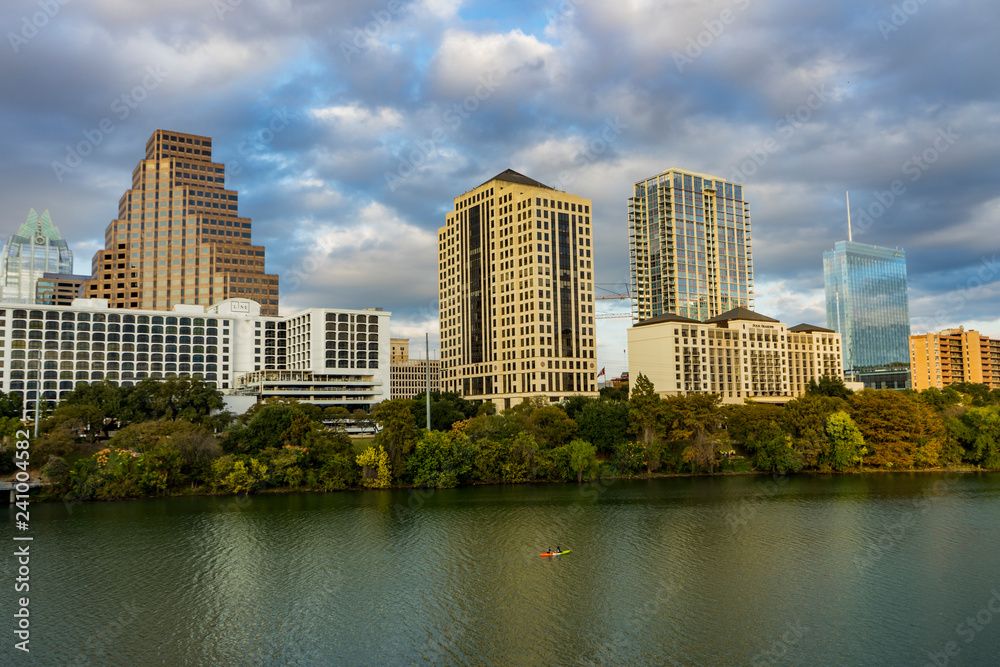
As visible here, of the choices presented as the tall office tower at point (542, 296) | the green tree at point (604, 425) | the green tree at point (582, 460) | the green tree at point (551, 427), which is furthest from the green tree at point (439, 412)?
the tall office tower at point (542, 296)

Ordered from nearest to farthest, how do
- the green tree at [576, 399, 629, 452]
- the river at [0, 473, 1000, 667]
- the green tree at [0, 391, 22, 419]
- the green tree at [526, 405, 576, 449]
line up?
the river at [0, 473, 1000, 667] → the green tree at [526, 405, 576, 449] → the green tree at [576, 399, 629, 452] → the green tree at [0, 391, 22, 419]

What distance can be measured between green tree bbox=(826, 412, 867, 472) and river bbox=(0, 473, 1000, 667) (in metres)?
26.6

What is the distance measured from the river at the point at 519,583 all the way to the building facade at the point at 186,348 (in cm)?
10115

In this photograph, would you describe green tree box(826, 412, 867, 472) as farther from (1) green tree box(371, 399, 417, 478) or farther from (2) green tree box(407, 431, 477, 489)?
(1) green tree box(371, 399, 417, 478)

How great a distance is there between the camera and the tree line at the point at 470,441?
9431cm

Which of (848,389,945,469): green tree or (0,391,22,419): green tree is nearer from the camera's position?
(848,389,945,469): green tree

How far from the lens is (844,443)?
111562 mm

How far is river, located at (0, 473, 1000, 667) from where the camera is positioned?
38875 mm

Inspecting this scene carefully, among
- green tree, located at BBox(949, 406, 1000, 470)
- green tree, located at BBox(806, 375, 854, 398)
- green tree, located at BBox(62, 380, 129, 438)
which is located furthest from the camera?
green tree, located at BBox(806, 375, 854, 398)

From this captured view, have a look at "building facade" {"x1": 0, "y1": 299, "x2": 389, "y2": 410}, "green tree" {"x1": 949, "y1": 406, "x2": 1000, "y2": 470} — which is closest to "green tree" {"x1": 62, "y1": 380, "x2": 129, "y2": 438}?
"building facade" {"x1": 0, "y1": 299, "x2": 389, "y2": 410}

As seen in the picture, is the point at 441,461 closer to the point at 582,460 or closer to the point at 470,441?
the point at 470,441

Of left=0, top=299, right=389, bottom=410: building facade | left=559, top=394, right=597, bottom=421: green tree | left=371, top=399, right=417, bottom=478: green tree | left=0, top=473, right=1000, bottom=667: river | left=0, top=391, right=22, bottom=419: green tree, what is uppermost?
left=0, top=299, right=389, bottom=410: building facade

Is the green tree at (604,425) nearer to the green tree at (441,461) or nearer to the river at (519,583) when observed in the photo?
the green tree at (441,461)

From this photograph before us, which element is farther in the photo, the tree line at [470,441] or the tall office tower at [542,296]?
the tall office tower at [542,296]
